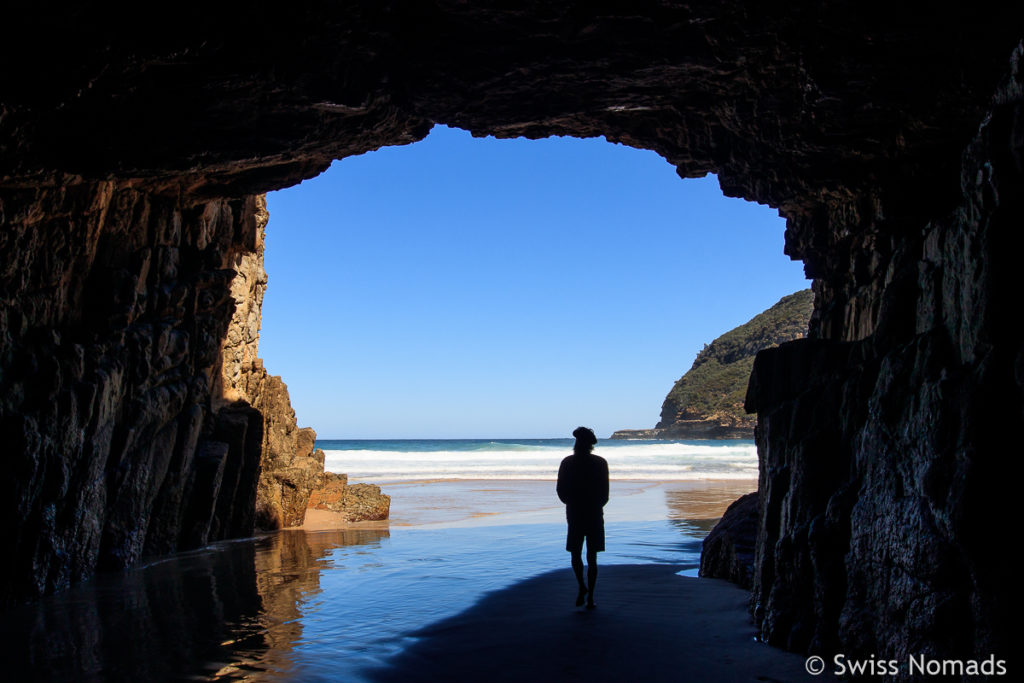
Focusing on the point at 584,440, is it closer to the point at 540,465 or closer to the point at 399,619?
the point at 399,619

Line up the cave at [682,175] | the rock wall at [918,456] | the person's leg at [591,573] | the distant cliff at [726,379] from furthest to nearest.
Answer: the distant cliff at [726,379], the person's leg at [591,573], the cave at [682,175], the rock wall at [918,456]

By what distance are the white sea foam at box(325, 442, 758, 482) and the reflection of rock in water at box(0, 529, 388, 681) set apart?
22840mm

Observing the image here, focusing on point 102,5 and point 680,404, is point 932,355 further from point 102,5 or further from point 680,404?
point 680,404

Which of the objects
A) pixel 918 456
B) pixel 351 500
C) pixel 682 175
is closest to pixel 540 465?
pixel 351 500

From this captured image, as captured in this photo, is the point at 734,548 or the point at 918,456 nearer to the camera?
the point at 918,456

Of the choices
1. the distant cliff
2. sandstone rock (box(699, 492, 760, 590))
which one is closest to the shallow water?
sandstone rock (box(699, 492, 760, 590))

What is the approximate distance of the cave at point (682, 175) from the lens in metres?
4.32

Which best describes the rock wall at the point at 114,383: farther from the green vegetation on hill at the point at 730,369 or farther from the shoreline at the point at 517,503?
the green vegetation on hill at the point at 730,369

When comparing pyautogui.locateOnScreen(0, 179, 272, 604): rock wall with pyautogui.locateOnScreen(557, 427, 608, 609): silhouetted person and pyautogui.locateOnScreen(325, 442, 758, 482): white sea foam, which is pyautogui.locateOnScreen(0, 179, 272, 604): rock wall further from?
pyautogui.locateOnScreen(325, 442, 758, 482): white sea foam

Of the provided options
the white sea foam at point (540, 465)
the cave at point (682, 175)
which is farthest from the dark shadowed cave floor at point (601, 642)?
the white sea foam at point (540, 465)

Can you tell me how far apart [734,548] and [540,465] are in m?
35.0

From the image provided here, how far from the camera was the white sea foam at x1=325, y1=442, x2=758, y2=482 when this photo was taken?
118 ft

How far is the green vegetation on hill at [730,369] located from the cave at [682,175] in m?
68.2

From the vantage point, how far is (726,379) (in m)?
87.6
